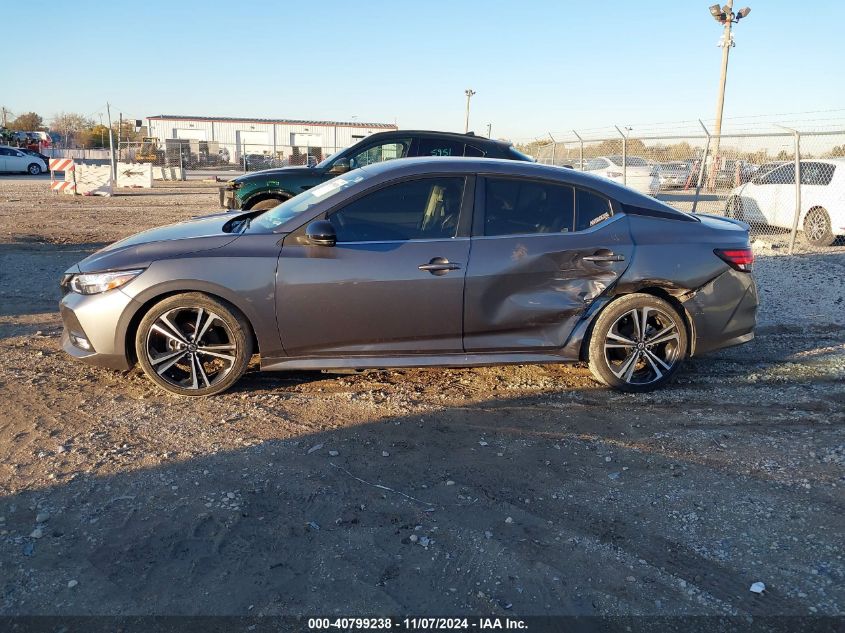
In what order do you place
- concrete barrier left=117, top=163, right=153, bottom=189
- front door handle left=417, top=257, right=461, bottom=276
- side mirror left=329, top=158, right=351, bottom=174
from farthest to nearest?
concrete barrier left=117, top=163, right=153, bottom=189 < side mirror left=329, top=158, right=351, bottom=174 < front door handle left=417, top=257, right=461, bottom=276

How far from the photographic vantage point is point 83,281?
4.57 m

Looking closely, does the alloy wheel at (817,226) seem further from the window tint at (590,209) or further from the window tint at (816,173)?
the window tint at (590,209)

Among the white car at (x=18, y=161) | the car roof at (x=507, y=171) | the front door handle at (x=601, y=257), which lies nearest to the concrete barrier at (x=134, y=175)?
the white car at (x=18, y=161)

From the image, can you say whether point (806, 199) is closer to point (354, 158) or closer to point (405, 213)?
point (354, 158)

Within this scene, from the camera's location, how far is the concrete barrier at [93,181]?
21062 mm

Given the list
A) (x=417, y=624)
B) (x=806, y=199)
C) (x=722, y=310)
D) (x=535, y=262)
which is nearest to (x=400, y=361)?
(x=535, y=262)

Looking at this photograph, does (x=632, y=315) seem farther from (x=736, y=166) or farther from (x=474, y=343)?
(x=736, y=166)

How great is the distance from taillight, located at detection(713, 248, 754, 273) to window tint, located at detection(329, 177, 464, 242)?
2051mm

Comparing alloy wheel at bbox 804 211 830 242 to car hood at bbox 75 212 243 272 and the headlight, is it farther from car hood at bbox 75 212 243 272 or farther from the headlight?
the headlight

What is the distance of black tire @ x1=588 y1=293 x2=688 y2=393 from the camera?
16.1 ft

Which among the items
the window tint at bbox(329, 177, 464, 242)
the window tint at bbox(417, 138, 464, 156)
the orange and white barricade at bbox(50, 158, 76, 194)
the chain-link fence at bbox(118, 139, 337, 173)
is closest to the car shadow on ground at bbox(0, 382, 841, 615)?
the window tint at bbox(329, 177, 464, 242)

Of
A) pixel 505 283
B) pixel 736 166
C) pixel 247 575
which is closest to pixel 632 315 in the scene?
pixel 505 283

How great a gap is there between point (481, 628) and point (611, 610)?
0.55 meters

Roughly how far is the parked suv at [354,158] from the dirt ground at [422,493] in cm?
481
